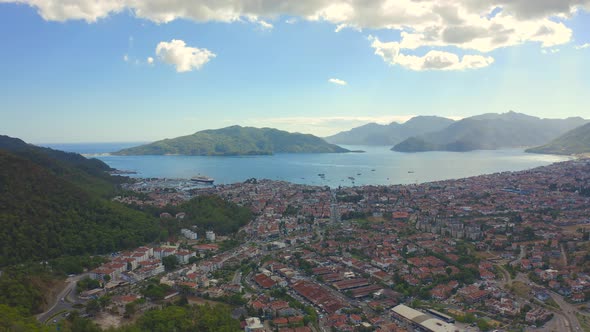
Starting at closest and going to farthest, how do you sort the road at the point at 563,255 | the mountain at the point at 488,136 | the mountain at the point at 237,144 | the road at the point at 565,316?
the road at the point at 565,316 < the road at the point at 563,255 < the mountain at the point at 237,144 < the mountain at the point at 488,136

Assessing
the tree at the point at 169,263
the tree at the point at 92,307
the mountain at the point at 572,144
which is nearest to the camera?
the tree at the point at 92,307

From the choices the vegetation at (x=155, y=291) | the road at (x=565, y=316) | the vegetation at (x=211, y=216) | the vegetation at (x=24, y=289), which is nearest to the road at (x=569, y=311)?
the road at (x=565, y=316)

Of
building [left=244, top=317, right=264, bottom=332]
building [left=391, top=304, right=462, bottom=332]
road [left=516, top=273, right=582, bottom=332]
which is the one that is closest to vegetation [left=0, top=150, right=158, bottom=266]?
building [left=244, top=317, right=264, bottom=332]

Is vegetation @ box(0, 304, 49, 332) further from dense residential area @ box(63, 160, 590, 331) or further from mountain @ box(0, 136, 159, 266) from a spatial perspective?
mountain @ box(0, 136, 159, 266)

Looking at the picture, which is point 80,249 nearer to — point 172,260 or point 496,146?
point 172,260

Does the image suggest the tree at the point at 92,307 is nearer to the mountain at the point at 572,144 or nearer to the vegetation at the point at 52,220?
the vegetation at the point at 52,220

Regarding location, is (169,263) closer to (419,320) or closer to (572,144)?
(419,320)

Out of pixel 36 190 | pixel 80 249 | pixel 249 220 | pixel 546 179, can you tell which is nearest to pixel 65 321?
pixel 80 249
